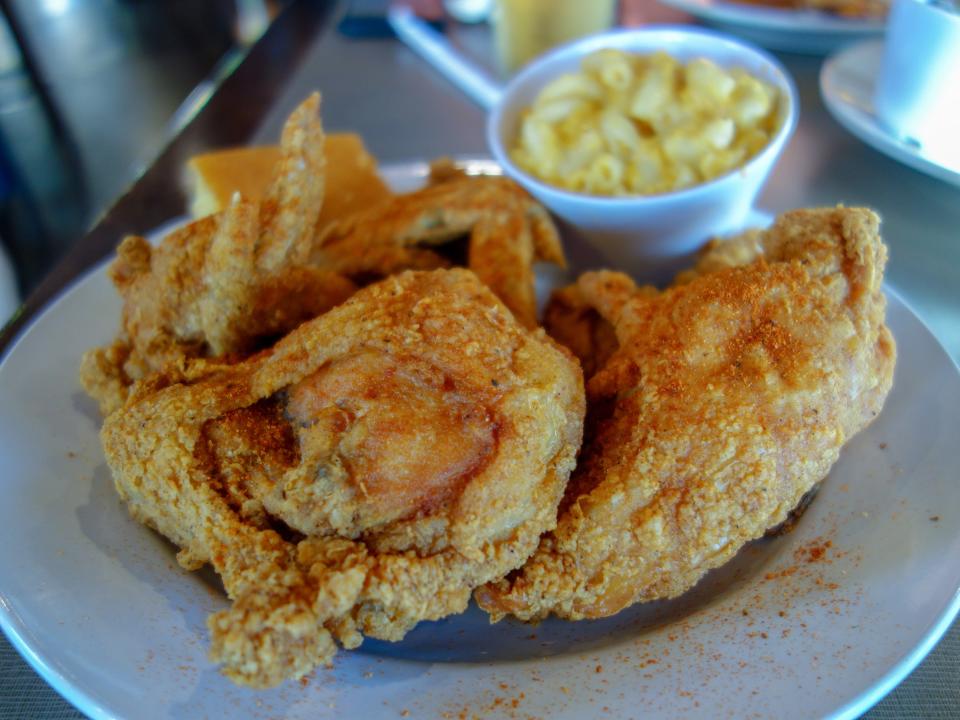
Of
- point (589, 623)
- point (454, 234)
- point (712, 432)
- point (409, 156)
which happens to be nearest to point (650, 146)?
point (454, 234)

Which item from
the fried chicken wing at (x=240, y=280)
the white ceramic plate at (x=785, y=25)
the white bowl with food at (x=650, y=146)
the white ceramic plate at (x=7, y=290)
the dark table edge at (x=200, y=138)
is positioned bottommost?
the white ceramic plate at (x=785, y=25)

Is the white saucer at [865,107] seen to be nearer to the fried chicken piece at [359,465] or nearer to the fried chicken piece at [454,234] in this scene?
the fried chicken piece at [454,234]

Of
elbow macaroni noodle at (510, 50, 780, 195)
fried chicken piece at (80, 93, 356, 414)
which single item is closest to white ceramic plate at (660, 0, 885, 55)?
elbow macaroni noodle at (510, 50, 780, 195)

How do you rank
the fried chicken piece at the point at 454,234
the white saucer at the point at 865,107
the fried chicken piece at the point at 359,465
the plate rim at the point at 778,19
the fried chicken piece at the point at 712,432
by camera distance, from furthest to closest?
the plate rim at the point at 778,19 < the white saucer at the point at 865,107 < the fried chicken piece at the point at 454,234 < the fried chicken piece at the point at 712,432 < the fried chicken piece at the point at 359,465

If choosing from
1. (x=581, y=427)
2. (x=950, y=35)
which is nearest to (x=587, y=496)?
(x=581, y=427)

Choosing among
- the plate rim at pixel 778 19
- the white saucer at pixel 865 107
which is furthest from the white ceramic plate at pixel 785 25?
the white saucer at pixel 865 107

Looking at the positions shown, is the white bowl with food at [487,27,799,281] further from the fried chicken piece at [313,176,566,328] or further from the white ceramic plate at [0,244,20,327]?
the white ceramic plate at [0,244,20,327]

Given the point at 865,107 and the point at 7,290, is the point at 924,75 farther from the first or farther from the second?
the point at 7,290
